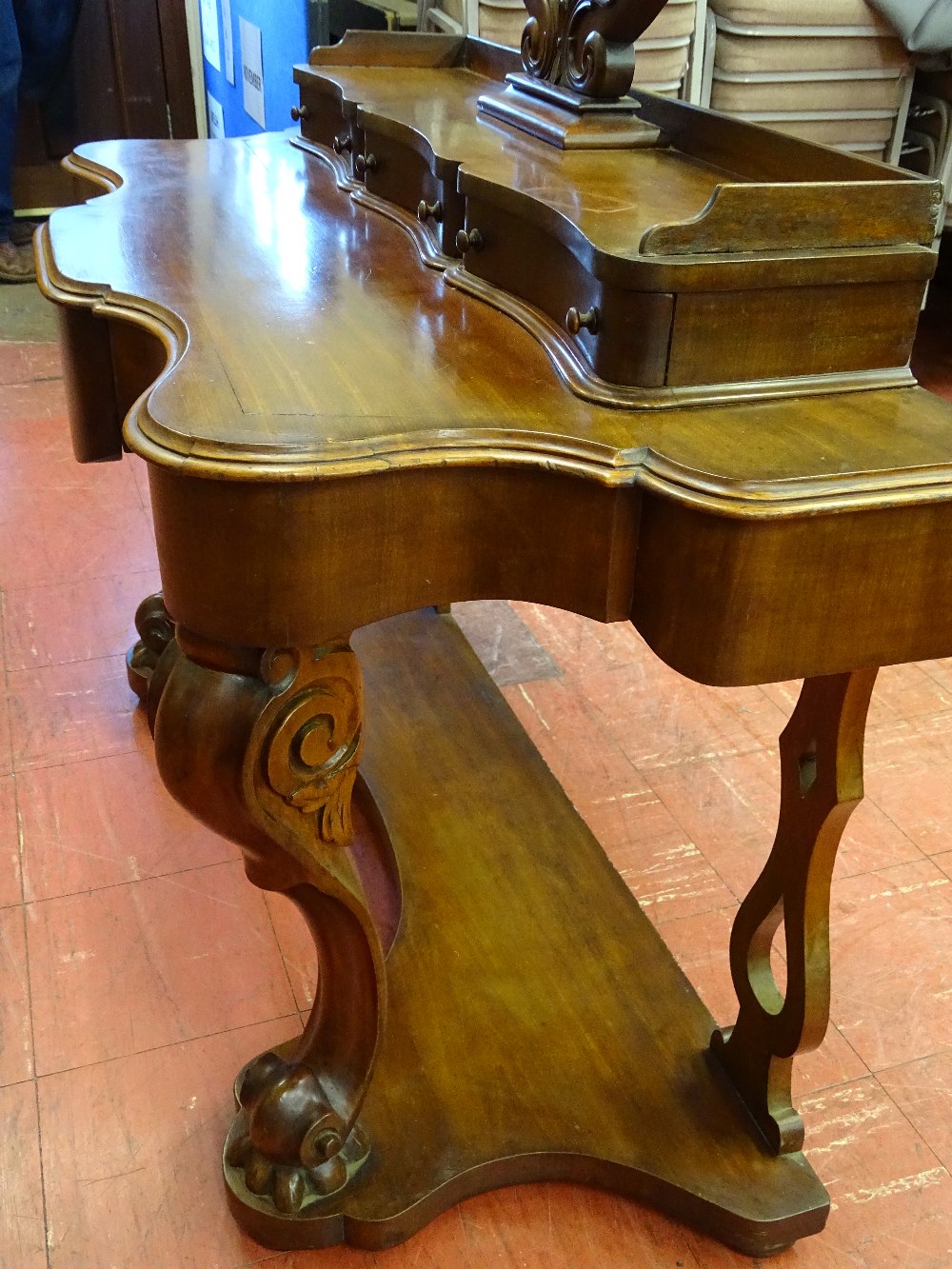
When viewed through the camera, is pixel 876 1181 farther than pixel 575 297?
Yes

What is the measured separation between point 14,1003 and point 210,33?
380 centimetres

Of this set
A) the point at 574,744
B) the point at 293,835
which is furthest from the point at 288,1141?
the point at 574,744

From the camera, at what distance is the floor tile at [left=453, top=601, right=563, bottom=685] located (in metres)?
2.14

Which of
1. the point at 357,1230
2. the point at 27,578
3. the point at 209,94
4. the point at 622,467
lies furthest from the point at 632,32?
the point at 209,94

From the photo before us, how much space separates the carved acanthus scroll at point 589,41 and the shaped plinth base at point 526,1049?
37.1 inches

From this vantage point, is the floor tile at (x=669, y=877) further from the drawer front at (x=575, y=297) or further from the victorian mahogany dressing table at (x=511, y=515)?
the drawer front at (x=575, y=297)

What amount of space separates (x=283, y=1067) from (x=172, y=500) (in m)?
0.64

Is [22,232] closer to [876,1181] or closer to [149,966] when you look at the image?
[149,966]

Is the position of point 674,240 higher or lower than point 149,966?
higher

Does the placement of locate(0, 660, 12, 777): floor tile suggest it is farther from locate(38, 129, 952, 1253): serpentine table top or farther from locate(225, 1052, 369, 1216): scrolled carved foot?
locate(225, 1052, 369, 1216): scrolled carved foot

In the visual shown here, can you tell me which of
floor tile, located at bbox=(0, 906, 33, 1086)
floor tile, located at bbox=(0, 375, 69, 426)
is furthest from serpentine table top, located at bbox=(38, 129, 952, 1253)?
floor tile, located at bbox=(0, 375, 69, 426)

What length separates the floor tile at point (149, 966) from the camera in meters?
1.39

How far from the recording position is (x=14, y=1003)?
1.42 m

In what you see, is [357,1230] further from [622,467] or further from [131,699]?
[131,699]
